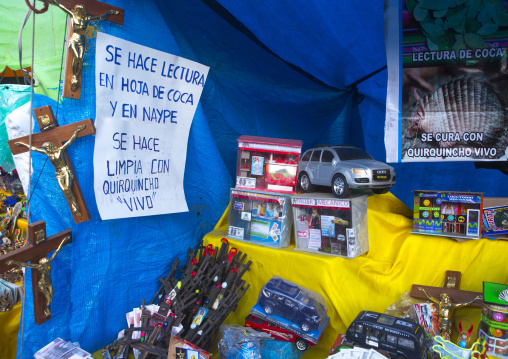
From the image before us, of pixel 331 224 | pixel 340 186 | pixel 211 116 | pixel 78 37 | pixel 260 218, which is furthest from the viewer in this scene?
pixel 211 116

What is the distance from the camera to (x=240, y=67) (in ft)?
13.9

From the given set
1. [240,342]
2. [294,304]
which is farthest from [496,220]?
[240,342]

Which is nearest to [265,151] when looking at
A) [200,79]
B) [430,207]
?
[200,79]

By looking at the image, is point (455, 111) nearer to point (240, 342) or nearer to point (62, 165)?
point (240, 342)

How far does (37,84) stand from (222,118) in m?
1.88

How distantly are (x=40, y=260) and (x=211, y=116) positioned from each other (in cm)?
221

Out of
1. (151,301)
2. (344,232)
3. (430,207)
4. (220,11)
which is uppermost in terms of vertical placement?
(220,11)

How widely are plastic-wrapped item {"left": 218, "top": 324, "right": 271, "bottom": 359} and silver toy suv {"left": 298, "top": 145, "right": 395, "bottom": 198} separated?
1500 mm

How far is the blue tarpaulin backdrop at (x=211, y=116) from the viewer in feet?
10.1

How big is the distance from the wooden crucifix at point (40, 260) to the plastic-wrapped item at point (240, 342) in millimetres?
1386

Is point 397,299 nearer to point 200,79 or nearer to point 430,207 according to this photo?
point 430,207

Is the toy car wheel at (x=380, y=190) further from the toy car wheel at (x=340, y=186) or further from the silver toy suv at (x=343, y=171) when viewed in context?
the toy car wheel at (x=340, y=186)

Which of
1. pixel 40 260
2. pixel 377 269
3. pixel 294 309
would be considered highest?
pixel 40 260

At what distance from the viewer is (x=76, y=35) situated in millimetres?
2840
